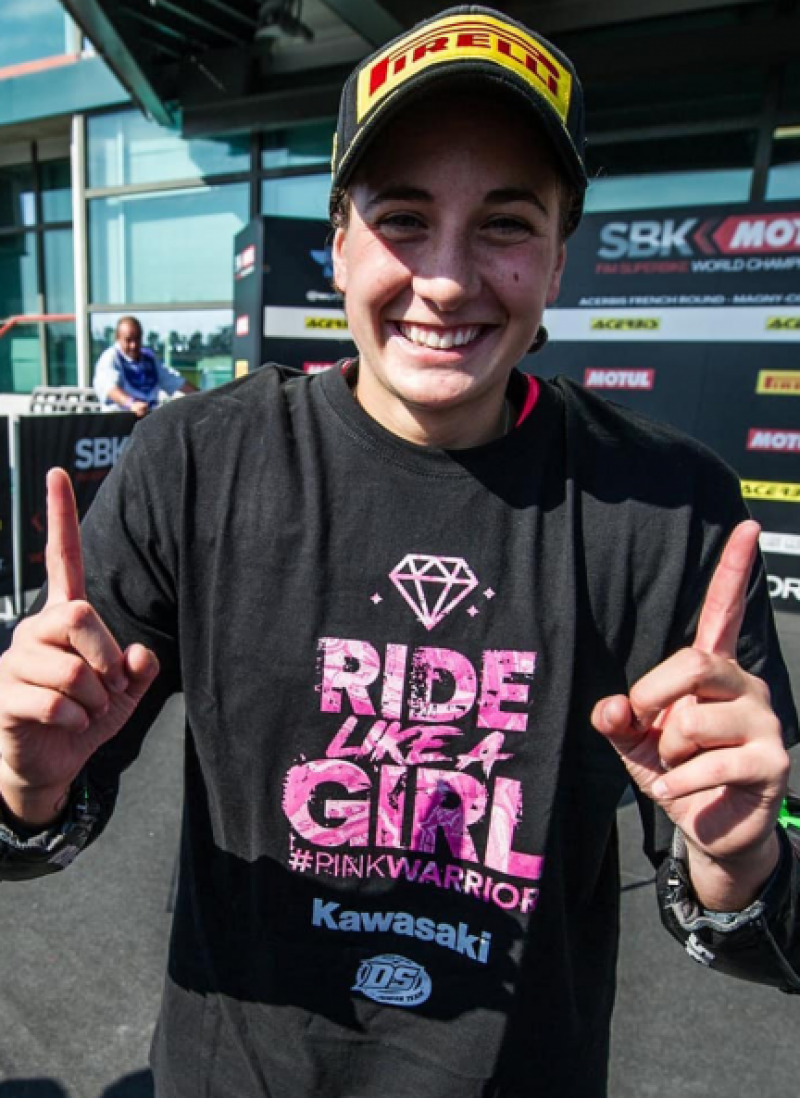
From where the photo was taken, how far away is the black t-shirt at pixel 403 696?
3.21 ft

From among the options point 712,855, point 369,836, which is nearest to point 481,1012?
point 369,836

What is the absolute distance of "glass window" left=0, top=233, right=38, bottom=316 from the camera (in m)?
12.4

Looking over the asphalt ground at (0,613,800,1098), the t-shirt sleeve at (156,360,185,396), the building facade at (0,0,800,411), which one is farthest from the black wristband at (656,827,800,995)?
the t-shirt sleeve at (156,360,185,396)

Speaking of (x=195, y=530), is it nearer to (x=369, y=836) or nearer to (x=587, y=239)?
(x=369, y=836)

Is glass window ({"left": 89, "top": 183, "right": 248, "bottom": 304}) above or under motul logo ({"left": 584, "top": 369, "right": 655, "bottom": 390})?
above

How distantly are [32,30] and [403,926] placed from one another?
44.7 feet

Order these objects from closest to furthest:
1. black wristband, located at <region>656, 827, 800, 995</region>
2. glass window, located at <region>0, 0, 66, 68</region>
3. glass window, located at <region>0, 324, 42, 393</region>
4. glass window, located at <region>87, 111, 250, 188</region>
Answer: black wristband, located at <region>656, 827, 800, 995</region> → glass window, located at <region>87, 111, 250, 188</region> → glass window, located at <region>0, 0, 66, 68</region> → glass window, located at <region>0, 324, 42, 393</region>

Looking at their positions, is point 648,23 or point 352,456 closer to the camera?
point 352,456

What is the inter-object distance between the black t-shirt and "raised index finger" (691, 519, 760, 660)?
0.14 metres

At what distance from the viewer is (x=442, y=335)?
994mm

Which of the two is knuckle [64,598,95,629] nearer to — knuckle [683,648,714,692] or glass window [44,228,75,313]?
knuckle [683,648,714,692]

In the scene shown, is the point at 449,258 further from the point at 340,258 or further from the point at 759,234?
the point at 759,234

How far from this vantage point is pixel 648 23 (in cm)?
709

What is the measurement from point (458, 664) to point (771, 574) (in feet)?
17.8
